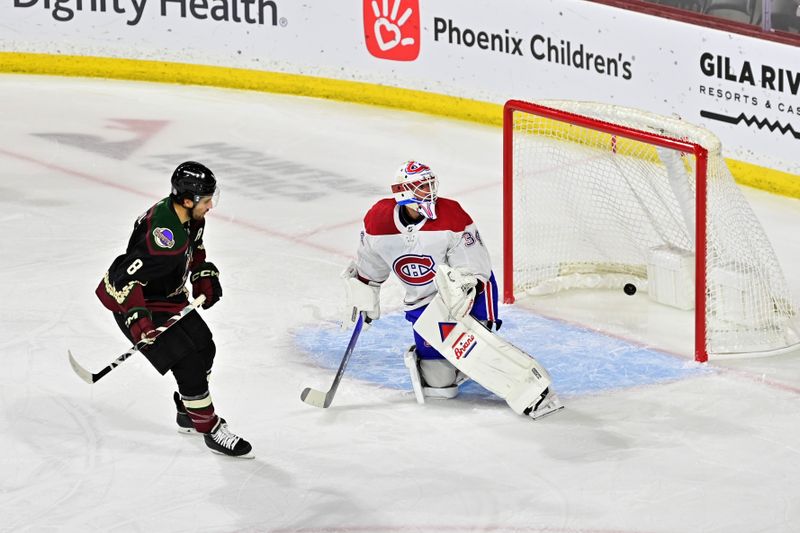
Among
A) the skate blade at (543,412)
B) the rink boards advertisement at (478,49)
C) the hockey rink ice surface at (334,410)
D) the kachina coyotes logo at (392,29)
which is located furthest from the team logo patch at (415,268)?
the kachina coyotes logo at (392,29)

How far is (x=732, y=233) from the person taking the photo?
207 inches

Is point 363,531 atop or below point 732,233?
below

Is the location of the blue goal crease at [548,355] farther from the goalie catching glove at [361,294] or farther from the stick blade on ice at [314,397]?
the goalie catching glove at [361,294]

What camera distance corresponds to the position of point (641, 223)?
5801mm

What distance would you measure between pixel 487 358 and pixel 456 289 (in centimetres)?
27

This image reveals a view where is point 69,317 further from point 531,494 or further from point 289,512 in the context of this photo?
point 531,494

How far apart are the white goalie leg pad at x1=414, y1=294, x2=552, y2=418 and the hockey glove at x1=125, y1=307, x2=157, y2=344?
97 centimetres

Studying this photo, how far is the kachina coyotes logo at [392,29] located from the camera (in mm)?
8531

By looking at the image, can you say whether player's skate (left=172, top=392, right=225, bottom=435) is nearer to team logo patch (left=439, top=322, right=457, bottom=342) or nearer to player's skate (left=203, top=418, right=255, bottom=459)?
player's skate (left=203, top=418, right=255, bottom=459)

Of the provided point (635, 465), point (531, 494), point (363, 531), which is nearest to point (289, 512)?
point (363, 531)

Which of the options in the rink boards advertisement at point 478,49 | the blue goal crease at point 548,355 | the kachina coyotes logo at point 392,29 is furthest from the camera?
the kachina coyotes logo at point 392,29

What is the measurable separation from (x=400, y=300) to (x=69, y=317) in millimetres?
1333

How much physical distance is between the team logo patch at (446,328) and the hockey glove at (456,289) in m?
0.06

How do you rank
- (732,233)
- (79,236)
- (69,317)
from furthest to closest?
1. (79,236)
2. (69,317)
3. (732,233)
